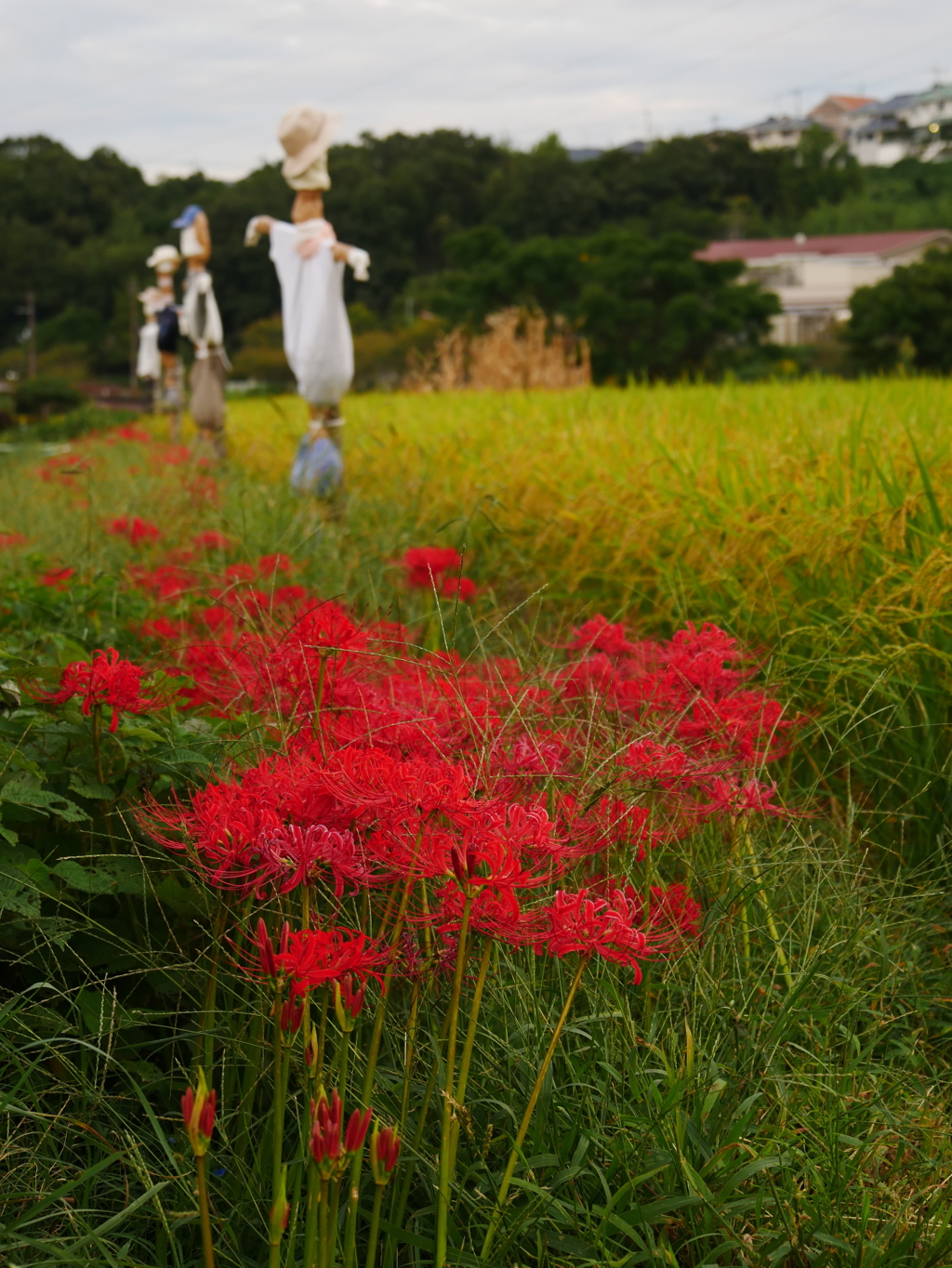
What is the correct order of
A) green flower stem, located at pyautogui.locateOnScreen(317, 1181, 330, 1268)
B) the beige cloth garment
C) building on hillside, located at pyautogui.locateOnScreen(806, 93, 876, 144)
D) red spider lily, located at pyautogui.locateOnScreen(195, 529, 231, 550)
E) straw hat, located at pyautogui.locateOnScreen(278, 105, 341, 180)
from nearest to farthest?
green flower stem, located at pyautogui.locateOnScreen(317, 1181, 330, 1268) → red spider lily, located at pyautogui.locateOnScreen(195, 529, 231, 550) → straw hat, located at pyautogui.locateOnScreen(278, 105, 341, 180) → the beige cloth garment → building on hillside, located at pyautogui.locateOnScreen(806, 93, 876, 144)

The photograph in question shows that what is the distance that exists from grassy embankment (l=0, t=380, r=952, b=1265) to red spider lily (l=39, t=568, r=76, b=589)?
19 centimetres

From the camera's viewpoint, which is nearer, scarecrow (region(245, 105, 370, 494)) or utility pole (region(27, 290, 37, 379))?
scarecrow (region(245, 105, 370, 494))

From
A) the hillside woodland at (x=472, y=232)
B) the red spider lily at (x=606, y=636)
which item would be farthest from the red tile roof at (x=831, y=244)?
the red spider lily at (x=606, y=636)

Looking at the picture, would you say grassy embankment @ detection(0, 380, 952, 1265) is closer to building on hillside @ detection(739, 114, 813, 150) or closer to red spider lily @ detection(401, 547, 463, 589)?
red spider lily @ detection(401, 547, 463, 589)

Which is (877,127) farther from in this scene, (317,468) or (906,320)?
(317,468)

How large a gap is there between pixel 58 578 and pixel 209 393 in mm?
5556

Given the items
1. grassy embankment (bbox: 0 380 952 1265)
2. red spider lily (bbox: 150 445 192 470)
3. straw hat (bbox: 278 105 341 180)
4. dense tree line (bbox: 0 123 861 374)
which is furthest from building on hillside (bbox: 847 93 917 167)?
grassy embankment (bbox: 0 380 952 1265)

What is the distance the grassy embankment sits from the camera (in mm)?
1296

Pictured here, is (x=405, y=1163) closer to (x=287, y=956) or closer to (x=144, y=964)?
(x=287, y=956)

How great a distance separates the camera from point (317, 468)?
5.25 meters

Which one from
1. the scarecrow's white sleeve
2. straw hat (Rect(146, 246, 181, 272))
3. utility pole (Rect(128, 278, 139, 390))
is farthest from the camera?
utility pole (Rect(128, 278, 139, 390))

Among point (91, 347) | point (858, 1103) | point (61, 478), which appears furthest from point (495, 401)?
point (91, 347)

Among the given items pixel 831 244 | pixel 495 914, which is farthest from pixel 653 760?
pixel 831 244

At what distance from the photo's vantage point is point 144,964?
64.6 inches
